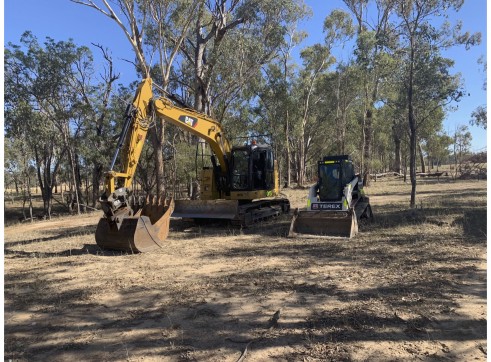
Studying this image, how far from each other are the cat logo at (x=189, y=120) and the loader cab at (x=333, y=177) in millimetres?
4064

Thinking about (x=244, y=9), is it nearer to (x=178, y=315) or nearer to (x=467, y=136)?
(x=178, y=315)

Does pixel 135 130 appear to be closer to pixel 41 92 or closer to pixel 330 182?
pixel 330 182

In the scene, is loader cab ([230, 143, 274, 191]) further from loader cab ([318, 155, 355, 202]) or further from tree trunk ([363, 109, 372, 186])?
tree trunk ([363, 109, 372, 186])

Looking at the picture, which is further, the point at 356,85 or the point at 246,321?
the point at 356,85

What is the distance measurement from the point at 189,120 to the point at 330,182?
15.4 feet

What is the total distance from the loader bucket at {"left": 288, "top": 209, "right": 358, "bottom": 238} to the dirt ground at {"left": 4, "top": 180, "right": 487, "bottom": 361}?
0.51 meters

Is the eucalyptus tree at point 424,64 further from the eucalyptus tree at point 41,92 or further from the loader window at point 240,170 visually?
the eucalyptus tree at point 41,92

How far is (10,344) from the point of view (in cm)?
418

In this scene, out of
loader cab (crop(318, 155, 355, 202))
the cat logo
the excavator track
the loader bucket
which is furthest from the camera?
the excavator track

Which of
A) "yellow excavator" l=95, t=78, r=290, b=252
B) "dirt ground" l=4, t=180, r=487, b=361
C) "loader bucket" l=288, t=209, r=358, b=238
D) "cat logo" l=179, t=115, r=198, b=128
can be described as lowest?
"dirt ground" l=4, t=180, r=487, b=361

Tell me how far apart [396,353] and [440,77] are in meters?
13.3

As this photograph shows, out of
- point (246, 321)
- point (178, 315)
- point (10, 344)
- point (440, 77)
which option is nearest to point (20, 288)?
point (10, 344)

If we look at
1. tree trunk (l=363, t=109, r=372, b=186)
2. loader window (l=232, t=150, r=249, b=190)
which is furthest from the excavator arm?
tree trunk (l=363, t=109, r=372, b=186)

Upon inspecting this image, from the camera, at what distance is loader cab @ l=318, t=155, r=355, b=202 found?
442 inches
